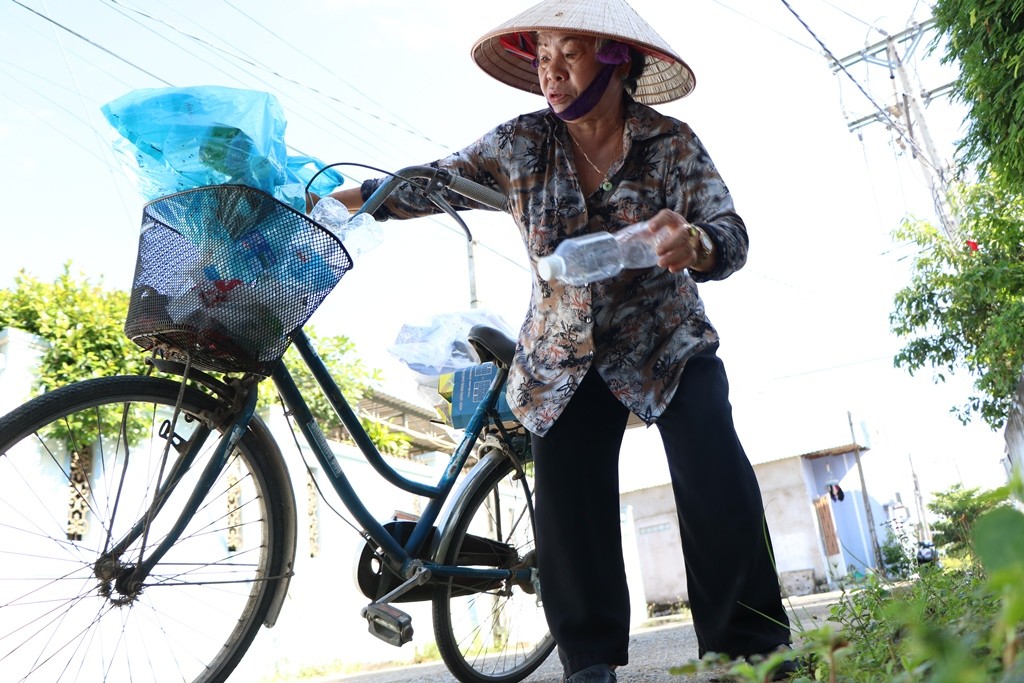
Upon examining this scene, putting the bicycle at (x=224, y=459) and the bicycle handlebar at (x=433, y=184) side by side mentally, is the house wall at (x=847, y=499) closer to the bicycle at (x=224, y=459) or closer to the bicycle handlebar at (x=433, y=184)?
the bicycle at (x=224, y=459)

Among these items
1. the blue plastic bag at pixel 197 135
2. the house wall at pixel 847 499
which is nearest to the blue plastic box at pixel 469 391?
the blue plastic bag at pixel 197 135

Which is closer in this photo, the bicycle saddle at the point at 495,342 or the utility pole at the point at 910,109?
the bicycle saddle at the point at 495,342

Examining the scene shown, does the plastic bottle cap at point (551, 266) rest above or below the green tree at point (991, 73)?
below

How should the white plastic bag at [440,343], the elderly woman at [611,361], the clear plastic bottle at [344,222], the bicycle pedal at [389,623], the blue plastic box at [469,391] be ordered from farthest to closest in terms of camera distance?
the white plastic bag at [440,343] → the blue plastic box at [469,391] → the bicycle pedal at [389,623] → the clear plastic bottle at [344,222] → the elderly woman at [611,361]

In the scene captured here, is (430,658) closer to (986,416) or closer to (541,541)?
(986,416)

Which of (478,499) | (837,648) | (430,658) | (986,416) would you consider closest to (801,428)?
(986,416)

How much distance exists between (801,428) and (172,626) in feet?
79.9

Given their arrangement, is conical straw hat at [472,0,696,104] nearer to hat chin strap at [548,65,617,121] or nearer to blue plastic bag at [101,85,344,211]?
hat chin strap at [548,65,617,121]

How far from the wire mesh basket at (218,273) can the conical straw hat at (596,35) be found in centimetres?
82

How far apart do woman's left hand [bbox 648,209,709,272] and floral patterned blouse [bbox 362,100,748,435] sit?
318 mm

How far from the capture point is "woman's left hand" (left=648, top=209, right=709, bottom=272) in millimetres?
1988

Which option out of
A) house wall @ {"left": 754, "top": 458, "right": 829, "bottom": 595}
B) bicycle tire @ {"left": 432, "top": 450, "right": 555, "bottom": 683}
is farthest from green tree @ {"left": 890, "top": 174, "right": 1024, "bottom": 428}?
house wall @ {"left": 754, "top": 458, "right": 829, "bottom": 595}

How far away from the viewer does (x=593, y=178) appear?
2.54 meters

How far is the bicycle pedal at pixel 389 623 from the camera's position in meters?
2.68
